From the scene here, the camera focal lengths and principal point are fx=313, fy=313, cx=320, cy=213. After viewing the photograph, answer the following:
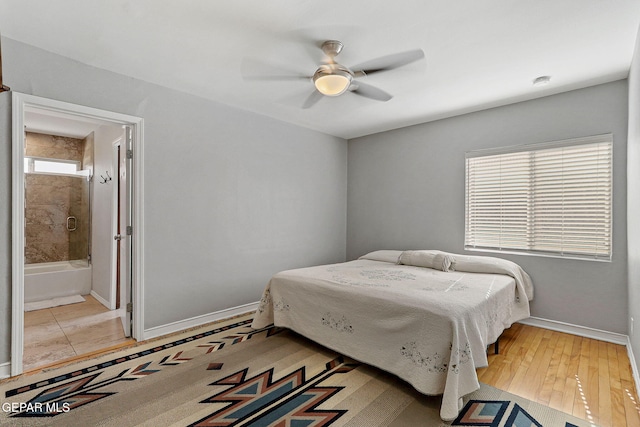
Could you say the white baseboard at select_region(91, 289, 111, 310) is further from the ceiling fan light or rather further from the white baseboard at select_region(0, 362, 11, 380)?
the ceiling fan light

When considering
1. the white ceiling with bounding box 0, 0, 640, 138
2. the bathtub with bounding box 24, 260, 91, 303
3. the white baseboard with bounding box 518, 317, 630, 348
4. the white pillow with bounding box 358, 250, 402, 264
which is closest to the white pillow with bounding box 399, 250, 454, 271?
the white pillow with bounding box 358, 250, 402, 264

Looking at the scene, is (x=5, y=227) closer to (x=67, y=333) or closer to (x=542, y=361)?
(x=67, y=333)

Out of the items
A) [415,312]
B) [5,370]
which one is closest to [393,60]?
[415,312]

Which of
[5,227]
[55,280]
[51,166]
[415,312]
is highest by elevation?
[51,166]

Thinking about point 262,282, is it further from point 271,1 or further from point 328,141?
point 271,1

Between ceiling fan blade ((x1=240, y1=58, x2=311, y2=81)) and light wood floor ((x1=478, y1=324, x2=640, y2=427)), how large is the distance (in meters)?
2.99

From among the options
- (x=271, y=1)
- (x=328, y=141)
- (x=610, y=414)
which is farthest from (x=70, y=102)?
(x=610, y=414)

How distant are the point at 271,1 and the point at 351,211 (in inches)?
148

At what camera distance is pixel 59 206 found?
5352mm

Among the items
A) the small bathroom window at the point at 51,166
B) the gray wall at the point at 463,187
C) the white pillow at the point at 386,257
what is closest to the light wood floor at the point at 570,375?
the gray wall at the point at 463,187

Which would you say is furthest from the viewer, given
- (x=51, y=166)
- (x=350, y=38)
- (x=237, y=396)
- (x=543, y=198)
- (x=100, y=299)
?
(x=51, y=166)

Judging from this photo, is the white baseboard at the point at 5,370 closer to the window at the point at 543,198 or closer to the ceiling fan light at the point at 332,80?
the ceiling fan light at the point at 332,80

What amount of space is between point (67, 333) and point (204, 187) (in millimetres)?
2059

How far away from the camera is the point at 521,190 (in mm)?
3605
